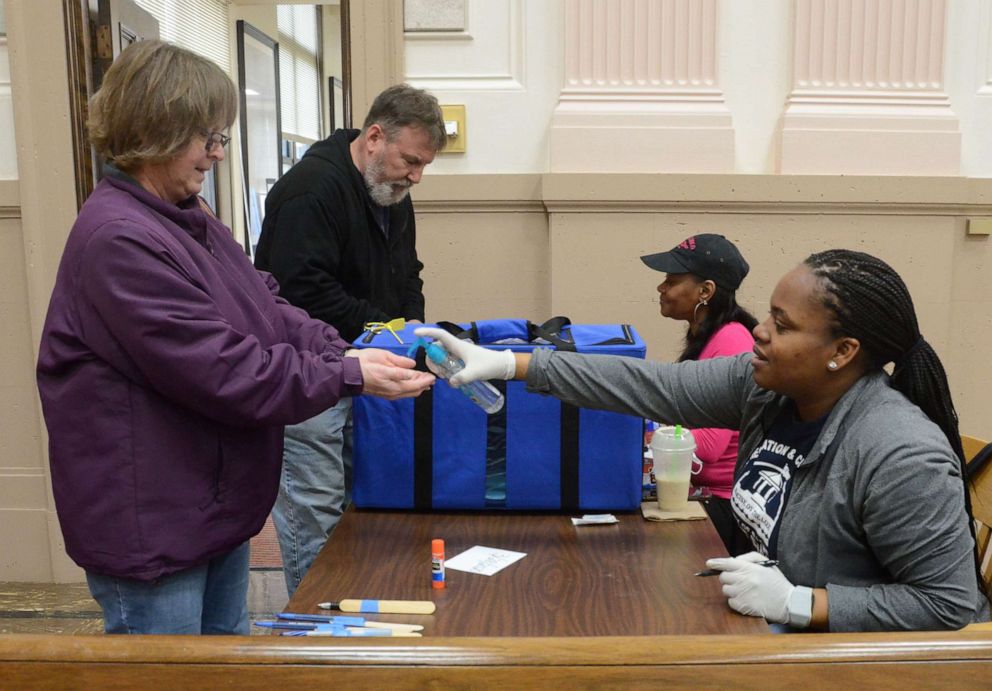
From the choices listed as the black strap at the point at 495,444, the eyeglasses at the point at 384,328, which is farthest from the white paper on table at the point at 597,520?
the eyeglasses at the point at 384,328

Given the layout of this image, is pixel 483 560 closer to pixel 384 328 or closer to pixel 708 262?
pixel 384 328

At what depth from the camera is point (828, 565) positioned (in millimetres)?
1631

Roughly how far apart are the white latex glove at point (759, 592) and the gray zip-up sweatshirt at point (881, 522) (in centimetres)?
8

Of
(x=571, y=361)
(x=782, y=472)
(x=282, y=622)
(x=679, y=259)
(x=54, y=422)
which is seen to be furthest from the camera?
(x=679, y=259)

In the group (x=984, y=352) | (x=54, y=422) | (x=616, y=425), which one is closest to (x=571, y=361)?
(x=616, y=425)

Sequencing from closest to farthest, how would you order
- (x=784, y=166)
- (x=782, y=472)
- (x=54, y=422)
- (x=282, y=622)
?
(x=282, y=622) < (x=54, y=422) < (x=782, y=472) < (x=784, y=166)

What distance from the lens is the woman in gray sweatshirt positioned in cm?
152

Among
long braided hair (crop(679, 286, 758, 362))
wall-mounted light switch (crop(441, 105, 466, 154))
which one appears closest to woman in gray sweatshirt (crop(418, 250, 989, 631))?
long braided hair (crop(679, 286, 758, 362))

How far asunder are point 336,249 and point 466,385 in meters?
0.88

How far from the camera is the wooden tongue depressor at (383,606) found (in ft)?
5.17

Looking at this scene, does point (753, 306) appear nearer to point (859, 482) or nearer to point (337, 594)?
point (859, 482)

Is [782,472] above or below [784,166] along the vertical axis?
below

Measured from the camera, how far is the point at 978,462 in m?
1.90

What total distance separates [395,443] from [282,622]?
0.63 m
